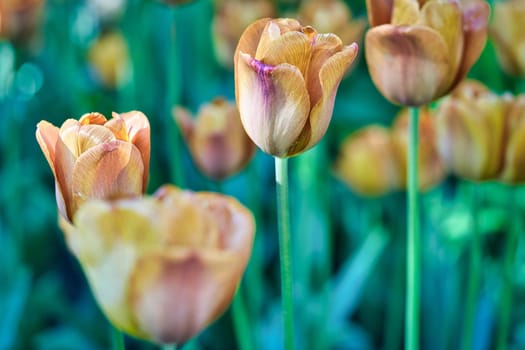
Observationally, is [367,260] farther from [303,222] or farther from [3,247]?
[3,247]

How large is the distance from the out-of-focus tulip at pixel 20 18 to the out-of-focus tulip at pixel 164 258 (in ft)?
2.94

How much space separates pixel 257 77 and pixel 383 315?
0.87 metres

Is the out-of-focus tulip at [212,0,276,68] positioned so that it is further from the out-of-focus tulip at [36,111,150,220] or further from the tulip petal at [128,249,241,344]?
the tulip petal at [128,249,241,344]

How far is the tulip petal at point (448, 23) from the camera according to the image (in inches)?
27.0

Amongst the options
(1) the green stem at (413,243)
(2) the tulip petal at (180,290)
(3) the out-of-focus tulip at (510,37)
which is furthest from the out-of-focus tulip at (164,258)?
(3) the out-of-focus tulip at (510,37)

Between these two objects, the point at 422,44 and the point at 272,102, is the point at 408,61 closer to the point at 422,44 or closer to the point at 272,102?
the point at 422,44

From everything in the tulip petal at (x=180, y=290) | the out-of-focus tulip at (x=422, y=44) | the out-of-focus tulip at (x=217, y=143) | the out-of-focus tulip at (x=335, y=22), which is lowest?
the out-of-focus tulip at (x=217, y=143)

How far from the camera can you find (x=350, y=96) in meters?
1.81

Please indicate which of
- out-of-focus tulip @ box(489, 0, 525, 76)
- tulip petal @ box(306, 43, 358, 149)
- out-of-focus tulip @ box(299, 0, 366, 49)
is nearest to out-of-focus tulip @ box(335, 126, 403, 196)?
out-of-focus tulip @ box(299, 0, 366, 49)

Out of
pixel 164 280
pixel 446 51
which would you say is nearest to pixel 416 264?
pixel 446 51

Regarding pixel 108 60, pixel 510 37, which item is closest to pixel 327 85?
pixel 510 37

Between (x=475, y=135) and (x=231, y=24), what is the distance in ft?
1.93

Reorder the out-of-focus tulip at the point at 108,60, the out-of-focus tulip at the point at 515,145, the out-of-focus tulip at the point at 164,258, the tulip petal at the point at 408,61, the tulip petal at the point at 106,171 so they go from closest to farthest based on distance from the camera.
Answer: the out-of-focus tulip at the point at 164,258
the tulip petal at the point at 106,171
the tulip petal at the point at 408,61
the out-of-focus tulip at the point at 515,145
the out-of-focus tulip at the point at 108,60

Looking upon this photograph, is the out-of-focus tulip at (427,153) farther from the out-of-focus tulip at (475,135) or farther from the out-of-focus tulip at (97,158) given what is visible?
the out-of-focus tulip at (97,158)
